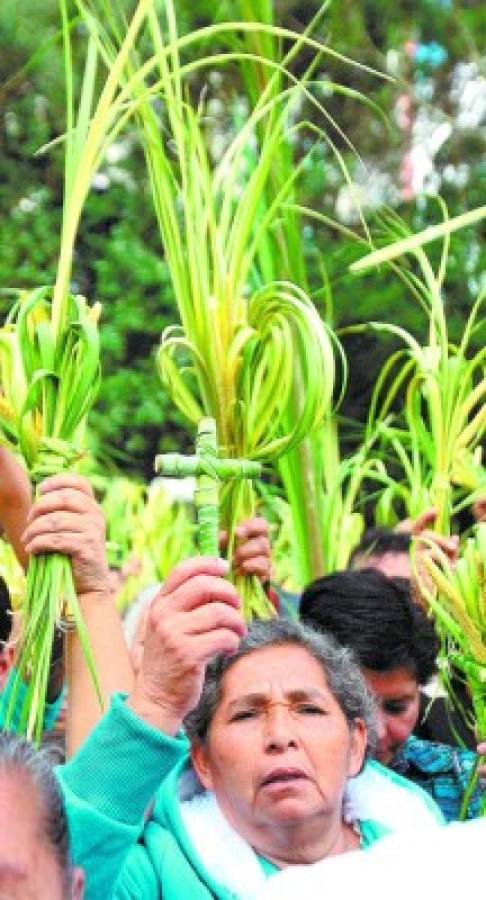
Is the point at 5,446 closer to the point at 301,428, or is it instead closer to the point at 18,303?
the point at 18,303

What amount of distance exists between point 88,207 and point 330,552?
776 centimetres

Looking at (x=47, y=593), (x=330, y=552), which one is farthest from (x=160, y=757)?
(x=330, y=552)

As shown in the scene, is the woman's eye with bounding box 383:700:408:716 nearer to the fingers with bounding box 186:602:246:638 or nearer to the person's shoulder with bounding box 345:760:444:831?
the person's shoulder with bounding box 345:760:444:831

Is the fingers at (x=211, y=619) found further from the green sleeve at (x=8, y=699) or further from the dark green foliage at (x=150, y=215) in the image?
the dark green foliage at (x=150, y=215)

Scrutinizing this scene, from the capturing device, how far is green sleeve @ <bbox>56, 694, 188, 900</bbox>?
2.50 m

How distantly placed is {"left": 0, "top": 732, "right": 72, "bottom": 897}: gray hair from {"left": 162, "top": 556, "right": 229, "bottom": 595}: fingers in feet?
1.35

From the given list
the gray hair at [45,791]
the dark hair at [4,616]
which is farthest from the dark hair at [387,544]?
the gray hair at [45,791]

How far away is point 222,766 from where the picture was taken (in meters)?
3.04

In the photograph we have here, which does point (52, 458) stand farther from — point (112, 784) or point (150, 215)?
point (150, 215)

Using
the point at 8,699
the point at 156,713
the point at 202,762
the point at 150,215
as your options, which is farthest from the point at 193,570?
the point at 150,215

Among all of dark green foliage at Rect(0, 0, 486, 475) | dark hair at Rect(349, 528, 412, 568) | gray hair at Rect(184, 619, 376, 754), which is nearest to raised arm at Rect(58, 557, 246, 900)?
gray hair at Rect(184, 619, 376, 754)

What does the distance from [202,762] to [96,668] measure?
0.41m

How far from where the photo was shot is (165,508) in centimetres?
718

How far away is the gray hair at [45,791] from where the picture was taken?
2.07 meters
